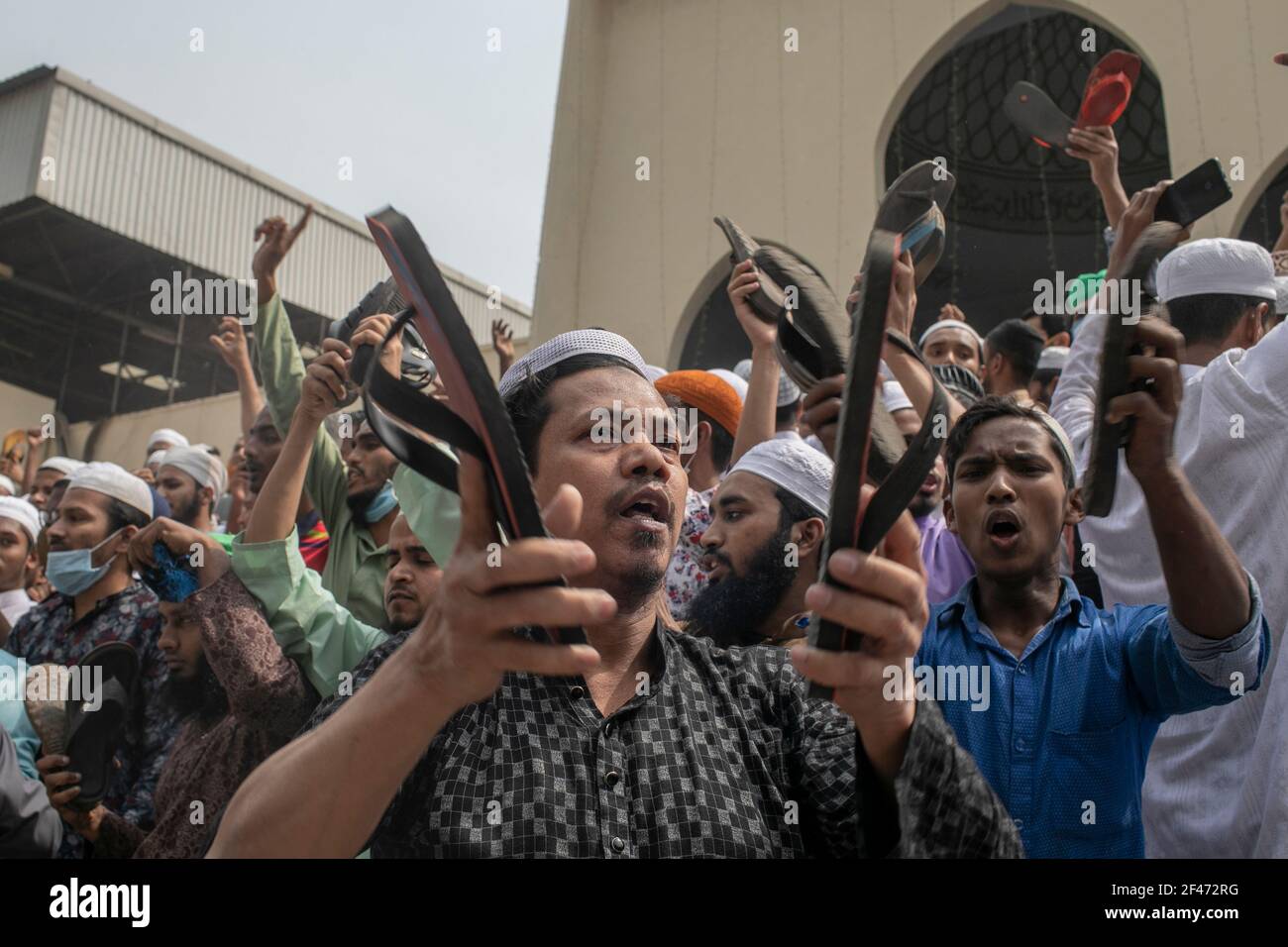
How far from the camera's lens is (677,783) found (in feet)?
5.31

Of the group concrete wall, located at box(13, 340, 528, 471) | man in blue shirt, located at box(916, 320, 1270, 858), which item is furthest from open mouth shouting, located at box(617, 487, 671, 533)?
concrete wall, located at box(13, 340, 528, 471)

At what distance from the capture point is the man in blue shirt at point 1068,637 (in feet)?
6.56

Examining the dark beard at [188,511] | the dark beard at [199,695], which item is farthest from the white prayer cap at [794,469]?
the dark beard at [188,511]

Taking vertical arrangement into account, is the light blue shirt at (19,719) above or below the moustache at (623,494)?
below

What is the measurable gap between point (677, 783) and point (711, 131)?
899cm

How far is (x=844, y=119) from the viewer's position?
9.37 meters

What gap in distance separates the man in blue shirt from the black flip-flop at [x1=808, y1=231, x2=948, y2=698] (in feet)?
2.11

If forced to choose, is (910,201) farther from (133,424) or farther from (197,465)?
(133,424)

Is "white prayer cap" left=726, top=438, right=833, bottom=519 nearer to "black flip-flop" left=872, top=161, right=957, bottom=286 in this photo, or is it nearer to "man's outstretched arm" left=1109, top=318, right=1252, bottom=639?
"man's outstretched arm" left=1109, top=318, right=1252, bottom=639

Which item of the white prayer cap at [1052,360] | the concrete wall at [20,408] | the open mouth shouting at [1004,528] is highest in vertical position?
the concrete wall at [20,408]

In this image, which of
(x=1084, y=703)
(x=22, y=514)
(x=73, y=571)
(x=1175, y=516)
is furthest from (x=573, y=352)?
(x=22, y=514)

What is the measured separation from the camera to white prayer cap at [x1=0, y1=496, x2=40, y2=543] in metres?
5.10

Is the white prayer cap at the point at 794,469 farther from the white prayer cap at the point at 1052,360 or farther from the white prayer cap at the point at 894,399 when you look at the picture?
the white prayer cap at the point at 1052,360

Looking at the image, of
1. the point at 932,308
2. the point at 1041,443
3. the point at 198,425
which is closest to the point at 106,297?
the point at 198,425
